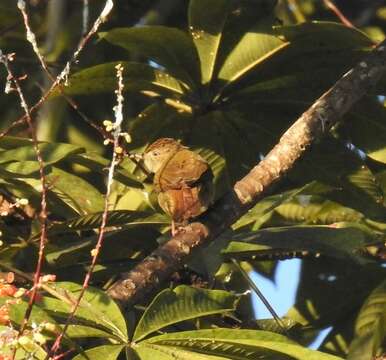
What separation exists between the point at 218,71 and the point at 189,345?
1.24 meters

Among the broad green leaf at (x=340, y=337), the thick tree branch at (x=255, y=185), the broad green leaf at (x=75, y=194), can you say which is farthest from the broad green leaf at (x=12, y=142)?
the broad green leaf at (x=340, y=337)

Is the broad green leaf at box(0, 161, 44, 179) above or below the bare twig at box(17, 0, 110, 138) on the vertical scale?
below

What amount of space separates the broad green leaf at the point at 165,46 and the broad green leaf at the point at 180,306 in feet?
3.12

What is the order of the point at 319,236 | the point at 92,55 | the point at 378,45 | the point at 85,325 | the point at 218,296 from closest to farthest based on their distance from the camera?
the point at 85,325, the point at 218,296, the point at 319,236, the point at 378,45, the point at 92,55

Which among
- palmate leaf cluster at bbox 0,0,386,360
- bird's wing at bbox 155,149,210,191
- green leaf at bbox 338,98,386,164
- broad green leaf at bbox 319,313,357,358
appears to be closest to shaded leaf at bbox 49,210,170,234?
palmate leaf cluster at bbox 0,0,386,360

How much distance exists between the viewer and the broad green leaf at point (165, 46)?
2.86 m

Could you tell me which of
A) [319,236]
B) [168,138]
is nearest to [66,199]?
[168,138]

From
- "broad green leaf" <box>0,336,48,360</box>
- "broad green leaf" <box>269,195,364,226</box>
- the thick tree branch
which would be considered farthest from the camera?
"broad green leaf" <box>269,195,364,226</box>

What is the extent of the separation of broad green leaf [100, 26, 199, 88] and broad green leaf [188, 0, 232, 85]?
40mm

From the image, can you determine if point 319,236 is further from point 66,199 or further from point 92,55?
point 92,55

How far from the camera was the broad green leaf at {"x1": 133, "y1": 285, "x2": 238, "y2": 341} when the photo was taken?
203 cm

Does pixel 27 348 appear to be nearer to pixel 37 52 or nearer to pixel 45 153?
pixel 37 52

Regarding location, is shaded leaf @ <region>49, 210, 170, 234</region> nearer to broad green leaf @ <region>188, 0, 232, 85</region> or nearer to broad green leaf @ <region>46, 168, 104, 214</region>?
broad green leaf @ <region>46, 168, 104, 214</region>

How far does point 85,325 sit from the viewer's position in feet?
6.47
